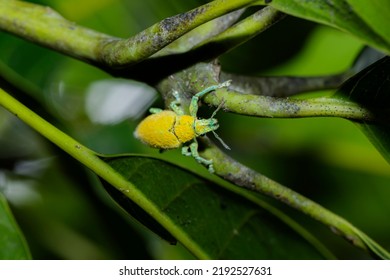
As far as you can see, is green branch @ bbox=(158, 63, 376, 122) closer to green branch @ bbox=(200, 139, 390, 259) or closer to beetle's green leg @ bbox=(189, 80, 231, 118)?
beetle's green leg @ bbox=(189, 80, 231, 118)

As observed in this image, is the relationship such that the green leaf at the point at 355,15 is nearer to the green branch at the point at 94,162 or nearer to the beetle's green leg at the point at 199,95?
the beetle's green leg at the point at 199,95

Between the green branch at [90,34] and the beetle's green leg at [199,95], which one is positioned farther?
the beetle's green leg at [199,95]

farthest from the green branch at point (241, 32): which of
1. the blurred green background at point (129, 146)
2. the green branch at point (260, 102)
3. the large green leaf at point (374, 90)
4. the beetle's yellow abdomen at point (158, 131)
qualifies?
the blurred green background at point (129, 146)

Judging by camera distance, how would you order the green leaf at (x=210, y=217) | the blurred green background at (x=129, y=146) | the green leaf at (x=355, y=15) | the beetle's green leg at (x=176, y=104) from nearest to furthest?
the green leaf at (x=355, y=15) < the beetle's green leg at (x=176, y=104) < the green leaf at (x=210, y=217) < the blurred green background at (x=129, y=146)

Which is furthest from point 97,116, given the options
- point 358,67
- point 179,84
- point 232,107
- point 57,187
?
point 232,107

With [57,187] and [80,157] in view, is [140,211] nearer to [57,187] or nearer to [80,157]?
[80,157]

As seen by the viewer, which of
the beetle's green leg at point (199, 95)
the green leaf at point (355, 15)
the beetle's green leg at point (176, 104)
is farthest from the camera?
the beetle's green leg at point (176, 104)
